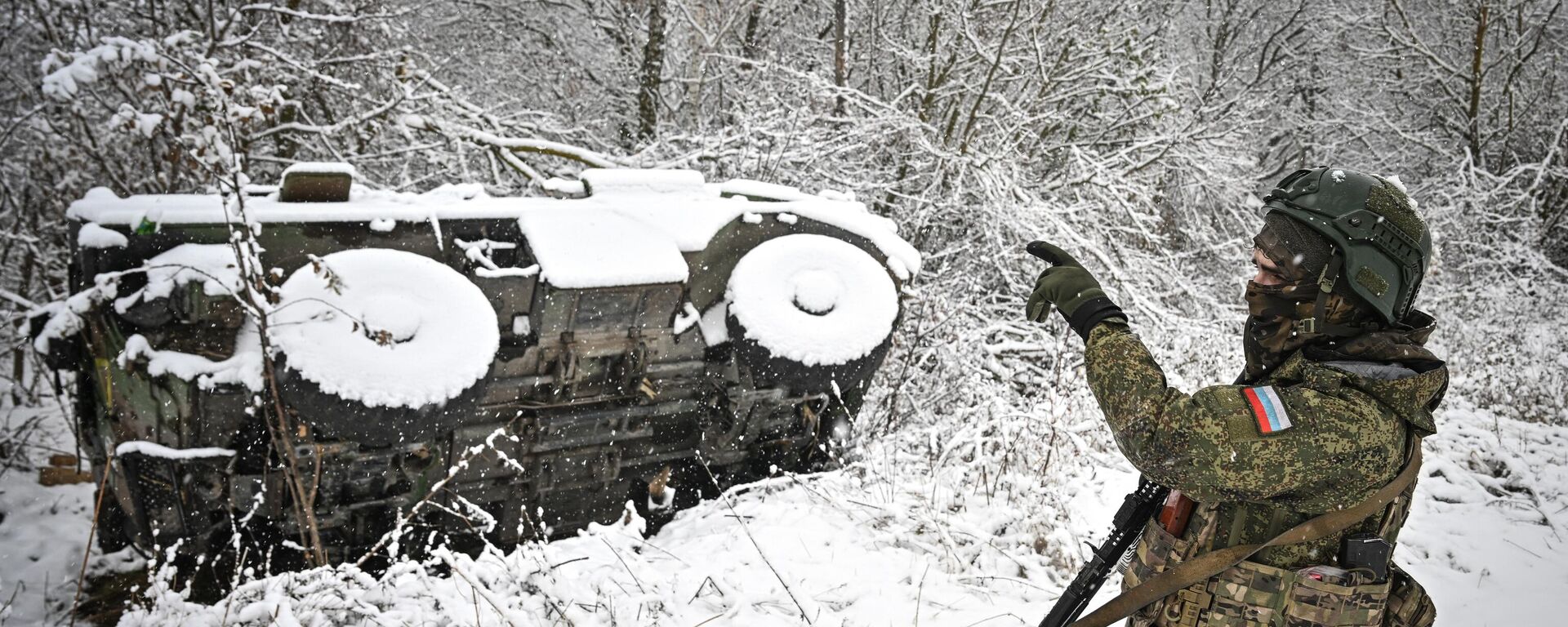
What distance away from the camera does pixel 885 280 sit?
177 inches

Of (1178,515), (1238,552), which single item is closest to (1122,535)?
(1178,515)

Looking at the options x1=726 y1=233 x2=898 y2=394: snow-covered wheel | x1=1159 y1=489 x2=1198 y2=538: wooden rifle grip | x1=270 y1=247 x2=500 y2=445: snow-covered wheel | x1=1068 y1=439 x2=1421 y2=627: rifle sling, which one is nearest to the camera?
x1=1068 y1=439 x2=1421 y2=627: rifle sling

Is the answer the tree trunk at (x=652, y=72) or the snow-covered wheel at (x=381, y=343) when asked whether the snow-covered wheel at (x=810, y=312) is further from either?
the tree trunk at (x=652, y=72)

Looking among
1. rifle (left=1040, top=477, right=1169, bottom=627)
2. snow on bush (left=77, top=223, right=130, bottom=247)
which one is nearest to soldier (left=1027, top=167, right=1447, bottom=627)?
rifle (left=1040, top=477, right=1169, bottom=627)

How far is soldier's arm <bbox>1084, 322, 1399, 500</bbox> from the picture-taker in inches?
69.4

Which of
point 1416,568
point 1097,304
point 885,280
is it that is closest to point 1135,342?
point 1097,304

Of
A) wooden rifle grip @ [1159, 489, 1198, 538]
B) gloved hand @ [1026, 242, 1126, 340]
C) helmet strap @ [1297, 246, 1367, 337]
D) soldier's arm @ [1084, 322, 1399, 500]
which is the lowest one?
wooden rifle grip @ [1159, 489, 1198, 538]

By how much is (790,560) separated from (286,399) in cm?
203

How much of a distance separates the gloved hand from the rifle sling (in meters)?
0.56

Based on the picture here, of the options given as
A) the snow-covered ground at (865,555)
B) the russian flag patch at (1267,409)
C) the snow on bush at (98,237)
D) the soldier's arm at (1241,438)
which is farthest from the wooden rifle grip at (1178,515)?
the snow on bush at (98,237)

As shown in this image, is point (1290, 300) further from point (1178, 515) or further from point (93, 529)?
point (93, 529)

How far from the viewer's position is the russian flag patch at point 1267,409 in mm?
1769

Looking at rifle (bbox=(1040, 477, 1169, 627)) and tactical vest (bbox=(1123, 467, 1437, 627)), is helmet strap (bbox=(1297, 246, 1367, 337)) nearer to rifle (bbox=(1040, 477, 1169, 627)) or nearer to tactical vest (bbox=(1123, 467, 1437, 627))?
tactical vest (bbox=(1123, 467, 1437, 627))

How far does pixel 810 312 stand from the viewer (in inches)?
169
